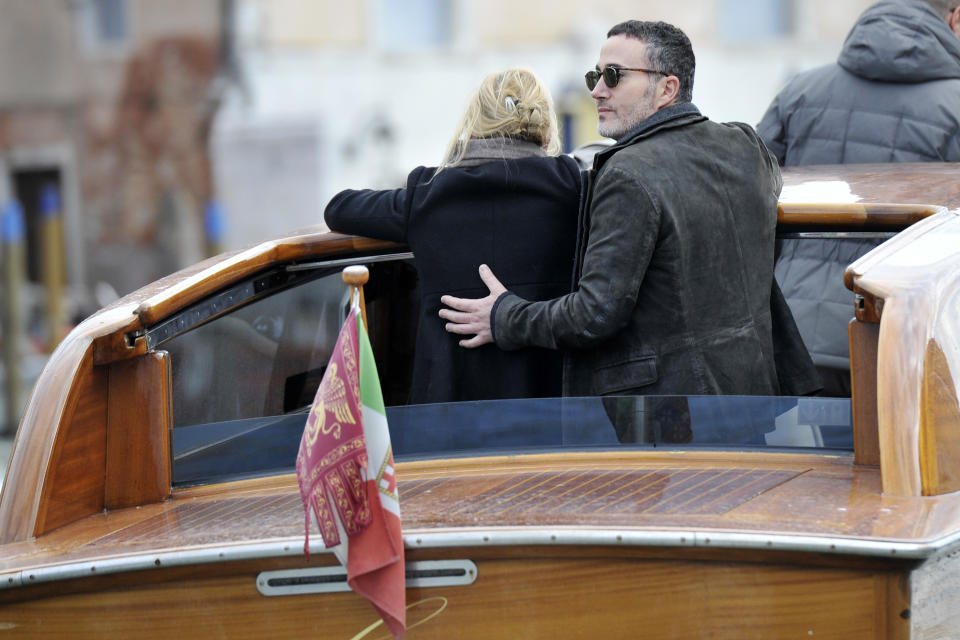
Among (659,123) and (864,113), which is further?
(864,113)

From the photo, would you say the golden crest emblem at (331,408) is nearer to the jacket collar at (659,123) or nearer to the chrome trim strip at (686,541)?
the chrome trim strip at (686,541)

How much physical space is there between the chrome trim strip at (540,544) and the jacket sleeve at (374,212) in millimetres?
979

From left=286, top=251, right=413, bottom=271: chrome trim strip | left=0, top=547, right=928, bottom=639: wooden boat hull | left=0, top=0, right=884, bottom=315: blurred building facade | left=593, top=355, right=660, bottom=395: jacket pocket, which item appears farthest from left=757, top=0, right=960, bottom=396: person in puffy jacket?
left=0, top=0, right=884, bottom=315: blurred building facade

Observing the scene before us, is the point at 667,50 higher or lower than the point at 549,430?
higher

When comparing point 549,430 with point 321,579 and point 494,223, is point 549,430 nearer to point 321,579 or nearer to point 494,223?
point 494,223

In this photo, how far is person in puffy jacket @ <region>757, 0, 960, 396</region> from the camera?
3.50m

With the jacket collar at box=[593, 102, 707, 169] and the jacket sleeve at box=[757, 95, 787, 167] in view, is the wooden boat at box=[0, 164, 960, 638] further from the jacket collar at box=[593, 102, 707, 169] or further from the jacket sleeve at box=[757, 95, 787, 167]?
the jacket sleeve at box=[757, 95, 787, 167]

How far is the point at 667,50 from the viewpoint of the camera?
3055mm

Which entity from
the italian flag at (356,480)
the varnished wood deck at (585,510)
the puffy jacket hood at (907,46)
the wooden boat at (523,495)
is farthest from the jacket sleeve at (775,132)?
the italian flag at (356,480)

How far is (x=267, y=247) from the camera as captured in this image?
3.41 meters

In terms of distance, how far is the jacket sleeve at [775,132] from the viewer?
4074mm

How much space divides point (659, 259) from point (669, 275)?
0.13 ft

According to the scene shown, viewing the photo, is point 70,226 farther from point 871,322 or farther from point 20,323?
point 871,322


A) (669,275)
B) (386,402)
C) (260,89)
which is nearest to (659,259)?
(669,275)
